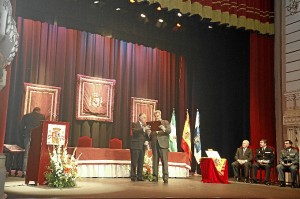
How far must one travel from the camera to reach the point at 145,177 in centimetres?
823

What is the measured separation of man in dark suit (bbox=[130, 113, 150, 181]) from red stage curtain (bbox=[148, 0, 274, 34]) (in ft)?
10.1

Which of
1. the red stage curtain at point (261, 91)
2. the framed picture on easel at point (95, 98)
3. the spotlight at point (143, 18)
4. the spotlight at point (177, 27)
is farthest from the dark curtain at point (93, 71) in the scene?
the red stage curtain at point (261, 91)

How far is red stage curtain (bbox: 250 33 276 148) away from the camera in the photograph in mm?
11625

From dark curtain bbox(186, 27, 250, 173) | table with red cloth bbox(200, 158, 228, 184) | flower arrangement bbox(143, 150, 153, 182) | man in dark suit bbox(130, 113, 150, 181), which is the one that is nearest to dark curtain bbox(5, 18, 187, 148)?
dark curtain bbox(186, 27, 250, 173)

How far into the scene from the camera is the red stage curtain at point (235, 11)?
9.74m

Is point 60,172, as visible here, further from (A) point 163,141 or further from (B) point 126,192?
(A) point 163,141

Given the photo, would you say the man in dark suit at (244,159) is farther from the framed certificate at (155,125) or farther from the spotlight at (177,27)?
the spotlight at (177,27)

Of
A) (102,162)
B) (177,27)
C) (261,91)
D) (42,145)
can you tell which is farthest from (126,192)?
(261,91)

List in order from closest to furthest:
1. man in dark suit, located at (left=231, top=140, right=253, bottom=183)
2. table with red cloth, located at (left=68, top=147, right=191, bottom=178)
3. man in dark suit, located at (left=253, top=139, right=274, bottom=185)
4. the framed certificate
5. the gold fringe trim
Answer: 1. the framed certificate
2. table with red cloth, located at (left=68, top=147, right=191, bottom=178)
3. man in dark suit, located at (left=253, top=139, right=274, bottom=185)
4. the gold fringe trim
5. man in dark suit, located at (left=231, top=140, right=253, bottom=183)

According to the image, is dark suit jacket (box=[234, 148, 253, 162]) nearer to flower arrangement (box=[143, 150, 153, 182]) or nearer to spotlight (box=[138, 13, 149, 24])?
flower arrangement (box=[143, 150, 153, 182])

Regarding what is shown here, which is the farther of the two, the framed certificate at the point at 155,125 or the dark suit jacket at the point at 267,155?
the dark suit jacket at the point at 267,155

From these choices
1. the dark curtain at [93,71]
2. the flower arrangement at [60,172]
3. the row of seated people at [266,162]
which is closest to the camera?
the flower arrangement at [60,172]

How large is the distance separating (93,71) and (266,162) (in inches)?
209

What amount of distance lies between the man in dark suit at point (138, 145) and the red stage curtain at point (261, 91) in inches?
191
